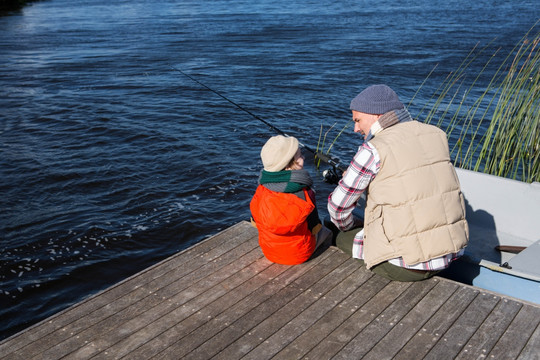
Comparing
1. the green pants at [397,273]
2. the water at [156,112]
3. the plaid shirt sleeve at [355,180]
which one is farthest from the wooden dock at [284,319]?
the water at [156,112]

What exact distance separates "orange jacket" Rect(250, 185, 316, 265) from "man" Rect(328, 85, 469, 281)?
0.29 meters

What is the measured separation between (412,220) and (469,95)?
8.73 metres

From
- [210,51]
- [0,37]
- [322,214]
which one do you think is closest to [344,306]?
[322,214]

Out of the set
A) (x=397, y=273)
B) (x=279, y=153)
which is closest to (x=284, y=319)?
(x=397, y=273)

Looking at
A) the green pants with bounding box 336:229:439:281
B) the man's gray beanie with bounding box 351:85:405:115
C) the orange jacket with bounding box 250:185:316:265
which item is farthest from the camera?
the orange jacket with bounding box 250:185:316:265

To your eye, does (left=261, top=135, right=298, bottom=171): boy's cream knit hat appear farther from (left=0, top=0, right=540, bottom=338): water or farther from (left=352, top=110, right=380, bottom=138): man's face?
(left=0, top=0, right=540, bottom=338): water

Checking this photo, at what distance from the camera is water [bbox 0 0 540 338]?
19.8 feet

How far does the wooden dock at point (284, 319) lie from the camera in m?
3.07

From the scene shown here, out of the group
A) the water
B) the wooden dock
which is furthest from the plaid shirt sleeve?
the water

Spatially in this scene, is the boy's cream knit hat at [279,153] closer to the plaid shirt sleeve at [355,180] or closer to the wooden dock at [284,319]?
the plaid shirt sleeve at [355,180]

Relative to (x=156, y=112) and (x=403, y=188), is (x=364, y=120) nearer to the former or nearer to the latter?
(x=403, y=188)

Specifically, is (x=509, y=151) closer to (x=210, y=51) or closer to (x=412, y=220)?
(x=412, y=220)

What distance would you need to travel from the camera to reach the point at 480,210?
4.95 metres

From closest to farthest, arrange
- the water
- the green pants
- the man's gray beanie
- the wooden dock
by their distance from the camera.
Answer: the wooden dock < the man's gray beanie < the green pants < the water
